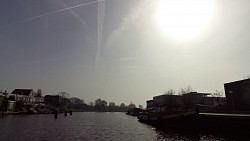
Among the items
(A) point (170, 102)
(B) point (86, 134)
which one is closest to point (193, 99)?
(A) point (170, 102)

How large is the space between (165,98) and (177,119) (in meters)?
79.7

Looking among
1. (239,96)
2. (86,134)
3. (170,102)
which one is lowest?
(86,134)

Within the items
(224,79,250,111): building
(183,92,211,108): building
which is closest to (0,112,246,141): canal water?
(224,79,250,111): building

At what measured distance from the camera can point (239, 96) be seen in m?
74.8

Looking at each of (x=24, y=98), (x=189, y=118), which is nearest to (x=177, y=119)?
(x=189, y=118)

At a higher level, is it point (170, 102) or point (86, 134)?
point (170, 102)

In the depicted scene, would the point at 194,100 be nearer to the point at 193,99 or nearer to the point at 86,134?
the point at 193,99

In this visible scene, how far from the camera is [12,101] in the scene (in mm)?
116938

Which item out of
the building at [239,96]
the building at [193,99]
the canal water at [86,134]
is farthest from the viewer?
the building at [193,99]

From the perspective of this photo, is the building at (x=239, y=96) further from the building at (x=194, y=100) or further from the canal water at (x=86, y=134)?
the canal water at (x=86, y=134)

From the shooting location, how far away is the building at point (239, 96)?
70500mm

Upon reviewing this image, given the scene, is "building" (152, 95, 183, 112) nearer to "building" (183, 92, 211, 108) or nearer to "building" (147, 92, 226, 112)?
"building" (147, 92, 226, 112)

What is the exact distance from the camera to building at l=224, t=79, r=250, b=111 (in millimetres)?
70500

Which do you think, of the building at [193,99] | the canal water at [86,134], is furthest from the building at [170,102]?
the canal water at [86,134]
